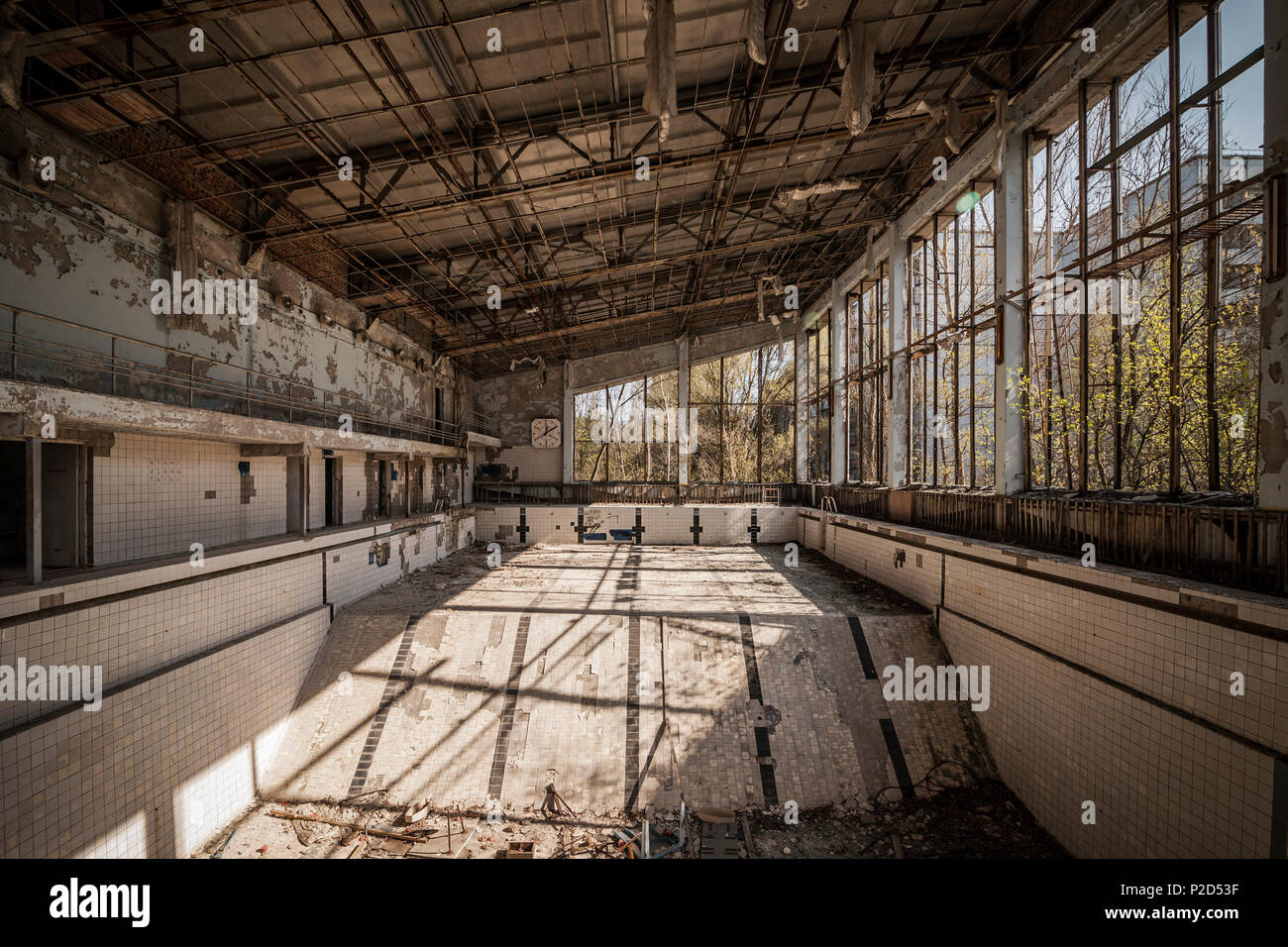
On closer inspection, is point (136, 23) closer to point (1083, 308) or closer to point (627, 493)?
point (1083, 308)

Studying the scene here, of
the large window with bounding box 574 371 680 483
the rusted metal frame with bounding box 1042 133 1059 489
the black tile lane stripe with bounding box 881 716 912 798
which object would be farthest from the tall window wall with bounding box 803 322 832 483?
the black tile lane stripe with bounding box 881 716 912 798

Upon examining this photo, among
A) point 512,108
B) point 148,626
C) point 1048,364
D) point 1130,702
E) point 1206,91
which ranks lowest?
point 1130,702

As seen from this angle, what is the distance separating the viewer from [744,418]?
845 inches

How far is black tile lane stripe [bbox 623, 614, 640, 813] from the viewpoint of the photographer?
710 centimetres

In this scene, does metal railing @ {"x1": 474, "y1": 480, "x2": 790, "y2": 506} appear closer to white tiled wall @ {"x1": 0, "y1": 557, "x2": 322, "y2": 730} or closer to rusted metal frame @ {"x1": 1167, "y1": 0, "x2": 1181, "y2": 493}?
white tiled wall @ {"x1": 0, "y1": 557, "x2": 322, "y2": 730}

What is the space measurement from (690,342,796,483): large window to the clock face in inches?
202

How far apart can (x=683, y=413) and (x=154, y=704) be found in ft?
56.8

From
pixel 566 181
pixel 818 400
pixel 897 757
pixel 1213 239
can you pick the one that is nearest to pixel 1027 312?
pixel 1213 239

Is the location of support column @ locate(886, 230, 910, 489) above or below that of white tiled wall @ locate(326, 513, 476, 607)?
above

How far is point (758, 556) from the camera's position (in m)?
16.2
